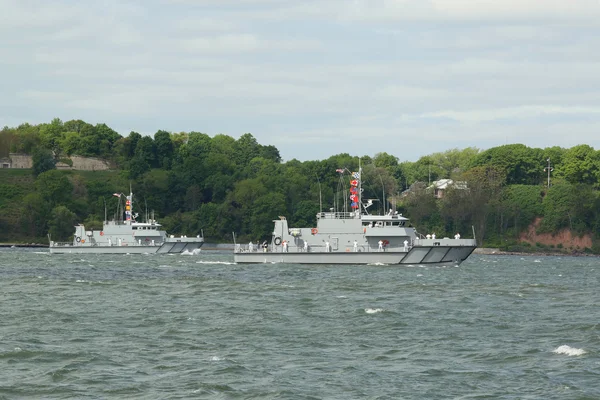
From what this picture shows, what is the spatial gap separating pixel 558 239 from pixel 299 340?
118 m

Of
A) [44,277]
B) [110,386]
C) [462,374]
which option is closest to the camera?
[110,386]

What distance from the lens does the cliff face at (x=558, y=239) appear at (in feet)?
474

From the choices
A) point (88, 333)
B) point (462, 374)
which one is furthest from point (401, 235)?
point (462, 374)

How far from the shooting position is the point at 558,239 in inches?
5778

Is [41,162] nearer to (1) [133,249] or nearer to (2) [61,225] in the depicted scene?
(2) [61,225]

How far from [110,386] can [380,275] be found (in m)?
42.5

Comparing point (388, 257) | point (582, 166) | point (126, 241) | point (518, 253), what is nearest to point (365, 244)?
point (388, 257)

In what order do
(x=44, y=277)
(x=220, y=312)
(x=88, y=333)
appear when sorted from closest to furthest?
(x=88, y=333), (x=220, y=312), (x=44, y=277)

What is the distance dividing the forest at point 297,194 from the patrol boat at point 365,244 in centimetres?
5502

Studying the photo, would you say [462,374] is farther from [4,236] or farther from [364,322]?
[4,236]

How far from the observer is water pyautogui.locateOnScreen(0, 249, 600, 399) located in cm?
2670

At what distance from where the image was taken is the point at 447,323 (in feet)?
130

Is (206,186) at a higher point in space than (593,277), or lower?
higher

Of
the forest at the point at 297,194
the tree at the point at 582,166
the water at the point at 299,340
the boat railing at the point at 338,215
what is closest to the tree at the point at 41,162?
the forest at the point at 297,194
